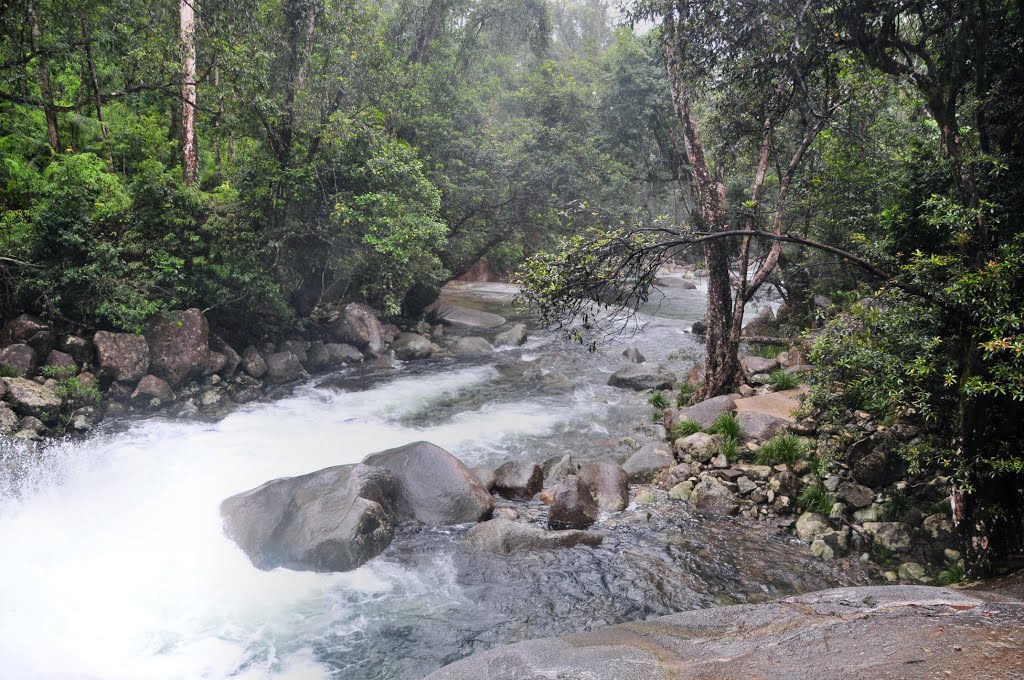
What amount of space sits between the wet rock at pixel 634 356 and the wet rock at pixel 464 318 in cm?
610

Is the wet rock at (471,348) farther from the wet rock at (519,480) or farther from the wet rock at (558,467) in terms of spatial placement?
the wet rock at (519,480)


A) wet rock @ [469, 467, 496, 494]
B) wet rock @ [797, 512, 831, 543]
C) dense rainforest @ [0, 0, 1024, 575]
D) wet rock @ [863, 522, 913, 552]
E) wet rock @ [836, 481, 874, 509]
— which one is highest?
dense rainforest @ [0, 0, 1024, 575]

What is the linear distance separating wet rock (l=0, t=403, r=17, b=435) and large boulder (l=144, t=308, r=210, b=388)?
9.59 ft

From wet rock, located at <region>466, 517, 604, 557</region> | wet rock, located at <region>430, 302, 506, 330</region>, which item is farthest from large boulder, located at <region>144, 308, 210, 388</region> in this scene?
wet rock, located at <region>430, 302, 506, 330</region>

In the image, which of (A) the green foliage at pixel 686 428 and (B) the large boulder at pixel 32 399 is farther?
(A) the green foliage at pixel 686 428

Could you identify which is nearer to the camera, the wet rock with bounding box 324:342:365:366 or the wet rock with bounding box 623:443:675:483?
the wet rock with bounding box 623:443:675:483

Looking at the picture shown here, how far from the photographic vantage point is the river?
21.0 feet

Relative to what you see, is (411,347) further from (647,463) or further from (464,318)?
(647,463)

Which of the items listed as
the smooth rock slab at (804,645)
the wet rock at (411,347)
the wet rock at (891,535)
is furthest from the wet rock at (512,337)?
the smooth rock slab at (804,645)

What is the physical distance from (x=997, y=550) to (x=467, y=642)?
17.6ft

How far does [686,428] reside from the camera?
11.2 metres

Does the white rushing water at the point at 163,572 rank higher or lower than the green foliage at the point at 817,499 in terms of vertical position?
lower

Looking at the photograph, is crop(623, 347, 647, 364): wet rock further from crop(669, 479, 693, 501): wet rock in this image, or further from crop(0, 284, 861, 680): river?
crop(669, 479, 693, 501): wet rock

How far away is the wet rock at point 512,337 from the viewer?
20933mm
